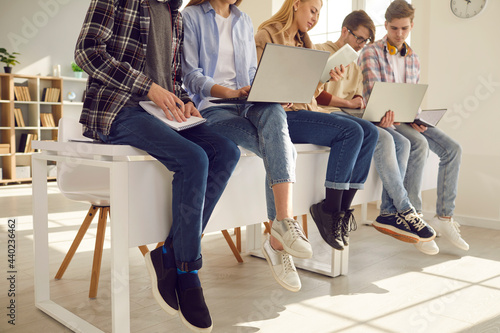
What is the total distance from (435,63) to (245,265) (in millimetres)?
2343

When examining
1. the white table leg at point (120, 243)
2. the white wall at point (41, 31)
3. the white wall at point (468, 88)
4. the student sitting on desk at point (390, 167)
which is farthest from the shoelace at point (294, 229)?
the white wall at point (41, 31)

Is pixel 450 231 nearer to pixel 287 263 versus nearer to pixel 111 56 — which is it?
pixel 287 263

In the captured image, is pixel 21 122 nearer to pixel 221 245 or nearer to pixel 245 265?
pixel 221 245

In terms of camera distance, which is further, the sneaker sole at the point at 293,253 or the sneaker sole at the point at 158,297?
the sneaker sole at the point at 293,253

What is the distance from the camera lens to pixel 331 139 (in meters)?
Answer: 1.91

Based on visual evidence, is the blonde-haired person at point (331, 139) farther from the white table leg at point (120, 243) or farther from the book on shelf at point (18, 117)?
the book on shelf at point (18, 117)

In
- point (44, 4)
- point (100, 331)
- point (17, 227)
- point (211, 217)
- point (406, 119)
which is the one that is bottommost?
point (17, 227)

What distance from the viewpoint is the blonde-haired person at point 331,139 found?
6.06 feet

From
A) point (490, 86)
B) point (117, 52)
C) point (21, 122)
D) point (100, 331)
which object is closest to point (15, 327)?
point (100, 331)

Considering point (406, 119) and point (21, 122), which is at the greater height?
point (406, 119)

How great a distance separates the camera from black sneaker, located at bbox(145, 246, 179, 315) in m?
1.39

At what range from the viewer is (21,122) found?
609 cm

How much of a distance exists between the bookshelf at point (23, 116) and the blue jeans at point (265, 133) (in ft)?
16.0

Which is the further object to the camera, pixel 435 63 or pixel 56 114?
pixel 56 114
